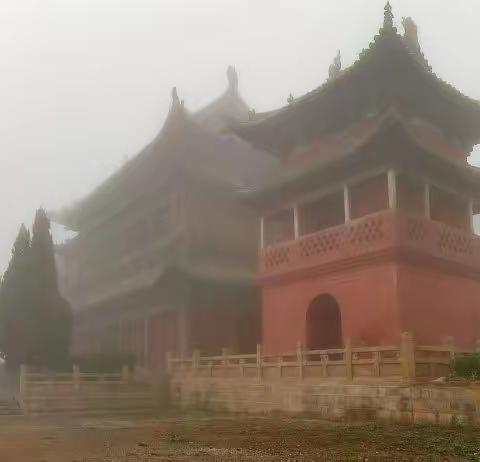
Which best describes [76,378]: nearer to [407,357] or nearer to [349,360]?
[349,360]

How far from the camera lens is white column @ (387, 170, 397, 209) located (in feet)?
48.7

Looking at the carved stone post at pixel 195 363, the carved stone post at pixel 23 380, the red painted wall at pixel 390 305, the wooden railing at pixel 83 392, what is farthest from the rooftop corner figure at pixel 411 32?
the carved stone post at pixel 23 380

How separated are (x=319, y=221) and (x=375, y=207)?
226cm

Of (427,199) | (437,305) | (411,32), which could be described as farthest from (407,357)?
(411,32)

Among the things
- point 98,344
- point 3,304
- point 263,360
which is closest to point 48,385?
point 3,304

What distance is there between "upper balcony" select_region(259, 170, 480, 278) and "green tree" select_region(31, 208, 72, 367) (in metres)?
7.15

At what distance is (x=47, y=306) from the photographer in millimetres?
20625

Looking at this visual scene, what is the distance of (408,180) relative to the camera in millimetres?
16250

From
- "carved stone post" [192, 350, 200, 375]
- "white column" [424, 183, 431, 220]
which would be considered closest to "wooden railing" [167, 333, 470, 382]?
"carved stone post" [192, 350, 200, 375]

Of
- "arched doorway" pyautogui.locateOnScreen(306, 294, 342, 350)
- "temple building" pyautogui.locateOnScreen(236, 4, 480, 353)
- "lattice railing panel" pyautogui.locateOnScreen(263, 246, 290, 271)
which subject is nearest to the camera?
"temple building" pyautogui.locateOnScreen(236, 4, 480, 353)

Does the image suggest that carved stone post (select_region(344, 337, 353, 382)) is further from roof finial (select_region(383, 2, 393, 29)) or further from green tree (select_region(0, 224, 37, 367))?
green tree (select_region(0, 224, 37, 367))

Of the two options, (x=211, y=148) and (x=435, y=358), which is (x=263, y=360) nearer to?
(x=435, y=358)

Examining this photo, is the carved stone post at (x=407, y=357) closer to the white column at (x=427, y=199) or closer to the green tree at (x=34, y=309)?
the white column at (x=427, y=199)

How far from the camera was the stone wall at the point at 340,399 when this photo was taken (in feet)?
35.3
